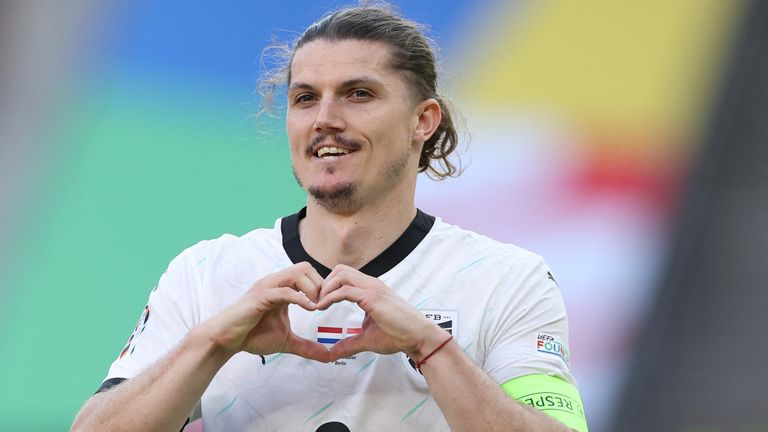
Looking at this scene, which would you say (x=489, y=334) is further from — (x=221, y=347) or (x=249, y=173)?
(x=249, y=173)

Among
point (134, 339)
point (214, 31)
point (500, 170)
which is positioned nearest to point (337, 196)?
point (134, 339)

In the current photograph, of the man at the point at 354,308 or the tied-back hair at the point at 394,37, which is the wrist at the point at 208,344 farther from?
the tied-back hair at the point at 394,37

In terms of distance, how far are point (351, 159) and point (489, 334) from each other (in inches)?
22.5

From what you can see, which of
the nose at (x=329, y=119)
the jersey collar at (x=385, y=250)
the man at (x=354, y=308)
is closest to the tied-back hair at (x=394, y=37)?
the man at (x=354, y=308)

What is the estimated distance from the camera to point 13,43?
4301 mm

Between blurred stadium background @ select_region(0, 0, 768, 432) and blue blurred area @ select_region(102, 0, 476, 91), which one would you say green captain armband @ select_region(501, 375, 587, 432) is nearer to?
blurred stadium background @ select_region(0, 0, 768, 432)

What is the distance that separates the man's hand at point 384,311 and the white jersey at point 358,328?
282mm

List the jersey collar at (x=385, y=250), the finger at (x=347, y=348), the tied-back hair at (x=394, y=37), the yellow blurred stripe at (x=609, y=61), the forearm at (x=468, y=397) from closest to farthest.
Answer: the forearm at (x=468, y=397) → the finger at (x=347, y=348) → the jersey collar at (x=385, y=250) → the tied-back hair at (x=394, y=37) → the yellow blurred stripe at (x=609, y=61)

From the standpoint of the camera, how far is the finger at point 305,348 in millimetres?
2428

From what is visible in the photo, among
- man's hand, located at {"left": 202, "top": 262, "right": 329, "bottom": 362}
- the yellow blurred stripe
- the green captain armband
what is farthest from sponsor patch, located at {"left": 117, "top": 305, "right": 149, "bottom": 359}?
the yellow blurred stripe

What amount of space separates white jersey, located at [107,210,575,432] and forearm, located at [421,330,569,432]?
0.64ft

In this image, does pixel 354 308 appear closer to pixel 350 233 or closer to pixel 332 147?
pixel 350 233

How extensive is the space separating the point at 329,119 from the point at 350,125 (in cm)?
6

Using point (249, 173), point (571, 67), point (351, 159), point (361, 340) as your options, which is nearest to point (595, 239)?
point (571, 67)
